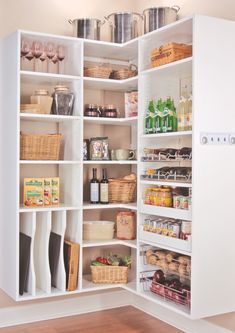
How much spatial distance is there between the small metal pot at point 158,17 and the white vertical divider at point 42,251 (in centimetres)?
151

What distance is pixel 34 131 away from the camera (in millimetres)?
3672

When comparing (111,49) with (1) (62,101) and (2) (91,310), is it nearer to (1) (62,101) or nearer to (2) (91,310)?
(1) (62,101)

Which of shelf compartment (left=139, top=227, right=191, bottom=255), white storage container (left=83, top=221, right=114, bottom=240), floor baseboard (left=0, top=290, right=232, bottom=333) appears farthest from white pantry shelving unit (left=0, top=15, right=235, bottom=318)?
floor baseboard (left=0, top=290, right=232, bottom=333)

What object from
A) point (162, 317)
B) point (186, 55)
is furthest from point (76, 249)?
point (186, 55)

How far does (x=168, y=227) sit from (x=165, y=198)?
0.62ft

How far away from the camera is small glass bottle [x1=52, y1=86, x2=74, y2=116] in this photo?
347 cm

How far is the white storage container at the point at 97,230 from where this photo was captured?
12.1 ft

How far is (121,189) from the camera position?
370 cm

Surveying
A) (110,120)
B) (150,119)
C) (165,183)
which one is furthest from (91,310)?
(150,119)

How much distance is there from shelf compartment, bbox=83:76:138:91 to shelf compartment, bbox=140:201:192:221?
0.91m

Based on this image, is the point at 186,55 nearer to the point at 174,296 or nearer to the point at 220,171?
the point at 220,171

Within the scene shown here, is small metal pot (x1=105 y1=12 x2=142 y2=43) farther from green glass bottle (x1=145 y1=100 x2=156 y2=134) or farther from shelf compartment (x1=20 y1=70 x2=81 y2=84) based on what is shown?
green glass bottle (x1=145 y1=100 x2=156 y2=134)

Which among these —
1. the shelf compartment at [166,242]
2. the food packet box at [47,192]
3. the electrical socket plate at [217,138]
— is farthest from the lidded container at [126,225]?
the electrical socket plate at [217,138]

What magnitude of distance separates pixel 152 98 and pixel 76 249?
1.18m
